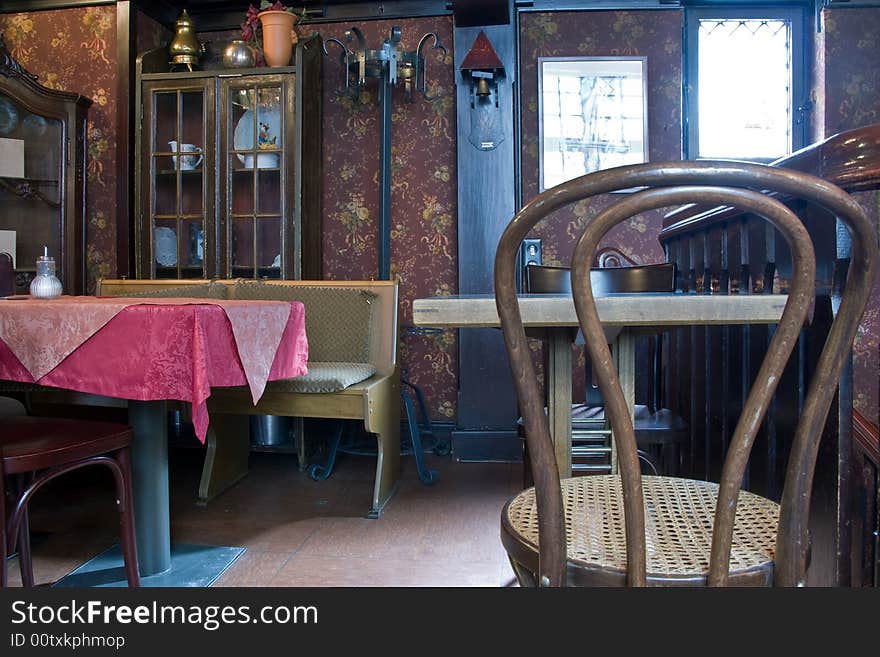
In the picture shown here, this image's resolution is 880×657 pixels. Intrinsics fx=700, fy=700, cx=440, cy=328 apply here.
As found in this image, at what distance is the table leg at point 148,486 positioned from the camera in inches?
86.0

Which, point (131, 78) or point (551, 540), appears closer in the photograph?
point (551, 540)

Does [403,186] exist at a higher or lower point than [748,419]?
higher

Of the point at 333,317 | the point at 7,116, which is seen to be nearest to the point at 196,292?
the point at 333,317

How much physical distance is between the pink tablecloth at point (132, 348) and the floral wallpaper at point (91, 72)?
2.28m

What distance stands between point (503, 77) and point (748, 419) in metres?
3.34

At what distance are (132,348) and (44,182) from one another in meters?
2.59

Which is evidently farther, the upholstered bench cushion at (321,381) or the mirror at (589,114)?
the mirror at (589,114)

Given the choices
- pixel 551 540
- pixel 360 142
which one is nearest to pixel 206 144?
pixel 360 142

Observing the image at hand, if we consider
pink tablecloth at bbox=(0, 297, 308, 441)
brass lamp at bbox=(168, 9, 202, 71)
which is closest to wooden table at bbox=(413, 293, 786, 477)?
pink tablecloth at bbox=(0, 297, 308, 441)

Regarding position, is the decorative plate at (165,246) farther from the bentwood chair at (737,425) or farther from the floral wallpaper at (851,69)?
the floral wallpaper at (851,69)

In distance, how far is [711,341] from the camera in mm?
1905

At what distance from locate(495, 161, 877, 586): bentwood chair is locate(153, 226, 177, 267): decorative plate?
3.40 meters

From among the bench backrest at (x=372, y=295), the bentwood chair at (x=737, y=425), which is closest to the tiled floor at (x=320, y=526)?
the bench backrest at (x=372, y=295)

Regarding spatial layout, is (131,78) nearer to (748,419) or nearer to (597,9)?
(597,9)
